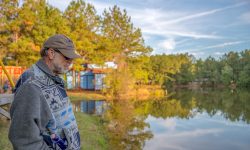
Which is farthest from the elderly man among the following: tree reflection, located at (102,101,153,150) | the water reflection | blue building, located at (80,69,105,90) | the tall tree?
blue building, located at (80,69,105,90)

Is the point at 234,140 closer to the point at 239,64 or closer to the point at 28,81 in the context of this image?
the point at 28,81

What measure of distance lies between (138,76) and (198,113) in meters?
15.1

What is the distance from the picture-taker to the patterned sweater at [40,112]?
1923 millimetres

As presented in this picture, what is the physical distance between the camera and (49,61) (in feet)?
7.62

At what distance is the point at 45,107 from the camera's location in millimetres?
2064

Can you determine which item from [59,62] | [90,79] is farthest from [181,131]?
[90,79]

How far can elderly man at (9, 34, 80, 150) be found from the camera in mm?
1928

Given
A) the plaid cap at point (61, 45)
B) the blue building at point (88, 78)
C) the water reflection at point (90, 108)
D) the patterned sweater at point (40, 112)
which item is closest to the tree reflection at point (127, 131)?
the water reflection at point (90, 108)

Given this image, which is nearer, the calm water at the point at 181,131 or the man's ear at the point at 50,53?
the man's ear at the point at 50,53

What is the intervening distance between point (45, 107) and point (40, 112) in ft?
0.18

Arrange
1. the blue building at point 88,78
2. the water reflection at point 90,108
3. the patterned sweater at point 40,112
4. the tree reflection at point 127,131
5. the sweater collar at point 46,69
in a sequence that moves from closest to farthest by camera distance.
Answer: the patterned sweater at point 40,112 < the sweater collar at point 46,69 < the tree reflection at point 127,131 < the water reflection at point 90,108 < the blue building at point 88,78

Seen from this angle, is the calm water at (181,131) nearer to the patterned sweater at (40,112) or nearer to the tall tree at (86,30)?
the patterned sweater at (40,112)

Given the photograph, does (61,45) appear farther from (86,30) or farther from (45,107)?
(86,30)

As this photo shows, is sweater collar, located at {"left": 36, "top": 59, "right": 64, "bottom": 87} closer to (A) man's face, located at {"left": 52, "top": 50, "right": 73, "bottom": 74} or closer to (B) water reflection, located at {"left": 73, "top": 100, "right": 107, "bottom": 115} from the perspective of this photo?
(A) man's face, located at {"left": 52, "top": 50, "right": 73, "bottom": 74}
